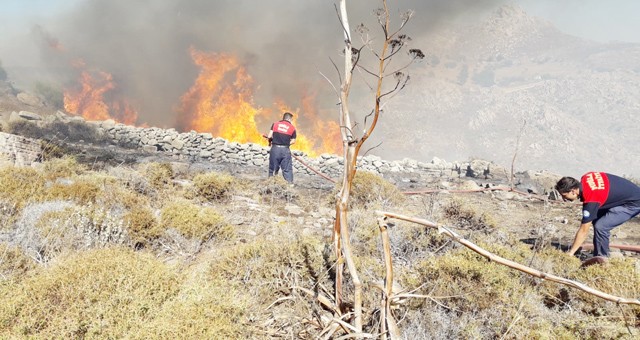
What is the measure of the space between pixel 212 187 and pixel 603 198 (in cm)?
706

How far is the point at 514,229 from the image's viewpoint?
23.5ft

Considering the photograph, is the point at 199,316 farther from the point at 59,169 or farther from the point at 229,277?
the point at 59,169

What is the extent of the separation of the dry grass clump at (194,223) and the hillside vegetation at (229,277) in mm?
19

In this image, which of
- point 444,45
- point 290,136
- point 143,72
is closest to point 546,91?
point 444,45

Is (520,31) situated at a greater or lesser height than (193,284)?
greater

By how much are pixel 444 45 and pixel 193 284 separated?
136078mm

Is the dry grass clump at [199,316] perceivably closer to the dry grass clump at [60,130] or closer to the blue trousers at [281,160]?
the blue trousers at [281,160]

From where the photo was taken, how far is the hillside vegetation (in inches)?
88.8

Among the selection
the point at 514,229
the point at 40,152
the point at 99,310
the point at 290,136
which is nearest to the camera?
the point at 99,310

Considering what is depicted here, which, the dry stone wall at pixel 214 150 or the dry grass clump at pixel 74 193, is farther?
the dry stone wall at pixel 214 150

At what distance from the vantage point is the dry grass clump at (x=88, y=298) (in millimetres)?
2068

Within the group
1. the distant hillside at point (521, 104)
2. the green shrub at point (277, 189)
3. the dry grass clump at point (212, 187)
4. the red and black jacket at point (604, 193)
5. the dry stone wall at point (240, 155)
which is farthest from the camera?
the distant hillside at point (521, 104)

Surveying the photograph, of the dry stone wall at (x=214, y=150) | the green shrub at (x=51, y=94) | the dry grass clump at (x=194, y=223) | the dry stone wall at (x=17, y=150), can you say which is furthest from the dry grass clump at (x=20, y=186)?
the green shrub at (x=51, y=94)

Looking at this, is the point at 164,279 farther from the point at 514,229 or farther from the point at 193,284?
the point at 514,229
